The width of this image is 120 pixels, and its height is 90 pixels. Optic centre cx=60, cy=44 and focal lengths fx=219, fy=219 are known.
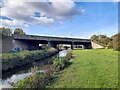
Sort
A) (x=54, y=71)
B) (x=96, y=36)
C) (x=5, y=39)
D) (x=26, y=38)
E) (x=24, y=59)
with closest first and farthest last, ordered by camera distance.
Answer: (x=54, y=71) → (x=24, y=59) → (x=5, y=39) → (x=26, y=38) → (x=96, y=36)

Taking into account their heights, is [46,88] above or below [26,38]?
below

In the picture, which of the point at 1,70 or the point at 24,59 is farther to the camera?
the point at 24,59

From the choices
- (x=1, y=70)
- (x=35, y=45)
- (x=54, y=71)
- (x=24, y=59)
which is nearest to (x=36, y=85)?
(x=54, y=71)

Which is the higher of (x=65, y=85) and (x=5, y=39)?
(x=5, y=39)

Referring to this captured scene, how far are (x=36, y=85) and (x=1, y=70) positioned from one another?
1231 cm

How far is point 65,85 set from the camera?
1184cm

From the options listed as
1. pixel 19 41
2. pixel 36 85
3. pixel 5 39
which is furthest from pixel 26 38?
pixel 36 85

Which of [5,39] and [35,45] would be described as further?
[35,45]

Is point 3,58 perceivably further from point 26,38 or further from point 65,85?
point 26,38

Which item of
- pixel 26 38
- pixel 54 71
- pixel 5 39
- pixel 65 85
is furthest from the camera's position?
pixel 26 38

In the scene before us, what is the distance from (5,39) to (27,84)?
64.8m

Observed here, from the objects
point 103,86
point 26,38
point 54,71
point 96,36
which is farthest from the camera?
point 96,36

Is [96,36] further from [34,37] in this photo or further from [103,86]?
[103,86]

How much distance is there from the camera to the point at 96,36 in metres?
132
